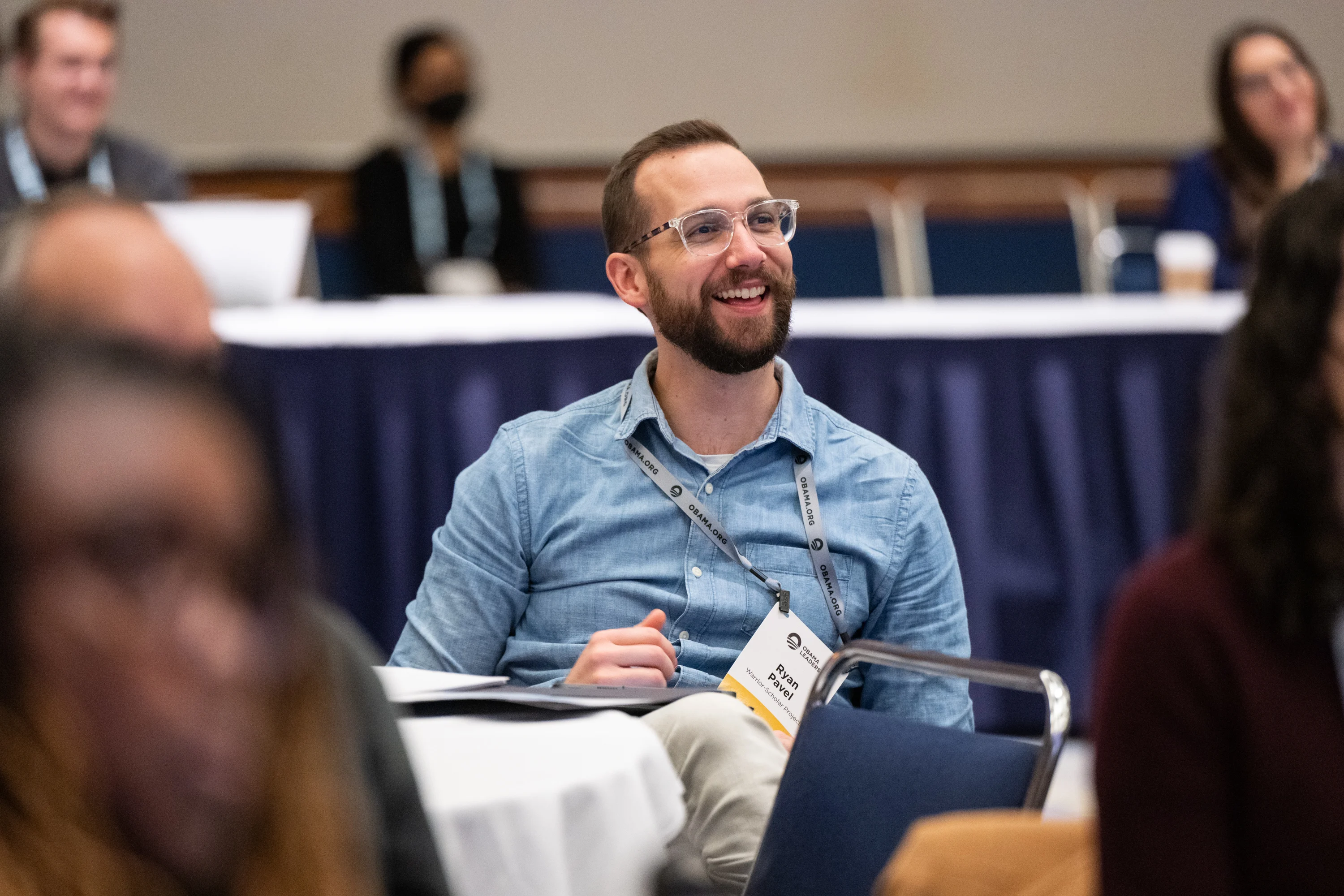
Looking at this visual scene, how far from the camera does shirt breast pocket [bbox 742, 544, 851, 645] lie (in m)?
2.10

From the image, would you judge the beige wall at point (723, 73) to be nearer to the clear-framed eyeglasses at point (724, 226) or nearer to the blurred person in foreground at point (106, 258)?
the clear-framed eyeglasses at point (724, 226)

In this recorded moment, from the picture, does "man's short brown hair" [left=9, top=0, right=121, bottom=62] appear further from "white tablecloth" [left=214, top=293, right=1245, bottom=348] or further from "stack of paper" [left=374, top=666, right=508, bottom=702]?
"stack of paper" [left=374, top=666, right=508, bottom=702]

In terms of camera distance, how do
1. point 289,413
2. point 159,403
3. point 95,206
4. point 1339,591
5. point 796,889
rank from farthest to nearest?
point 289,413 → point 796,889 → point 95,206 → point 1339,591 → point 159,403

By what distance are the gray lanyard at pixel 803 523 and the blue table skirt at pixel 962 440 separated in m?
1.20

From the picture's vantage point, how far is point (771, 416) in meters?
2.23

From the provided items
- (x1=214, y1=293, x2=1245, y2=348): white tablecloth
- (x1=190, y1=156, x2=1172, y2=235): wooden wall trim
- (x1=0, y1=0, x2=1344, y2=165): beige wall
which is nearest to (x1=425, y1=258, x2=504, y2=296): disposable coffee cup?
→ (x1=214, y1=293, x2=1245, y2=348): white tablecloth

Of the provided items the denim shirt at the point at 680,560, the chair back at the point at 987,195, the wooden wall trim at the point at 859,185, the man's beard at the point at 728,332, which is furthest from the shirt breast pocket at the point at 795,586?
the chair back at the point at 987,195

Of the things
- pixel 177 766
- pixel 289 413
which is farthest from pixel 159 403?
pixel 289 413

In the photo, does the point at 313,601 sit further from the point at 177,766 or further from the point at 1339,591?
the point at 1339,591

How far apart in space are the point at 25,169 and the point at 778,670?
2.71m

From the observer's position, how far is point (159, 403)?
0.58 metres

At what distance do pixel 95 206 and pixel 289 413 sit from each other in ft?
6.54

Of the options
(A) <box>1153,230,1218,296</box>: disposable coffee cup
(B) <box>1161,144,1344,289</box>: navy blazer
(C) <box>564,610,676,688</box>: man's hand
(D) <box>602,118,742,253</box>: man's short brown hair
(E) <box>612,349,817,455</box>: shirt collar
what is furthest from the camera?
(B) <box>1161,144,1344,289</box>: navy blazer

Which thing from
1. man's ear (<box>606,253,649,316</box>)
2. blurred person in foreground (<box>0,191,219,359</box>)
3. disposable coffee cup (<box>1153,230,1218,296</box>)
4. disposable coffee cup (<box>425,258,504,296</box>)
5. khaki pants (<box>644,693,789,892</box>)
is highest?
blurred person in foreground (<box>0,191,219,359</box>)
